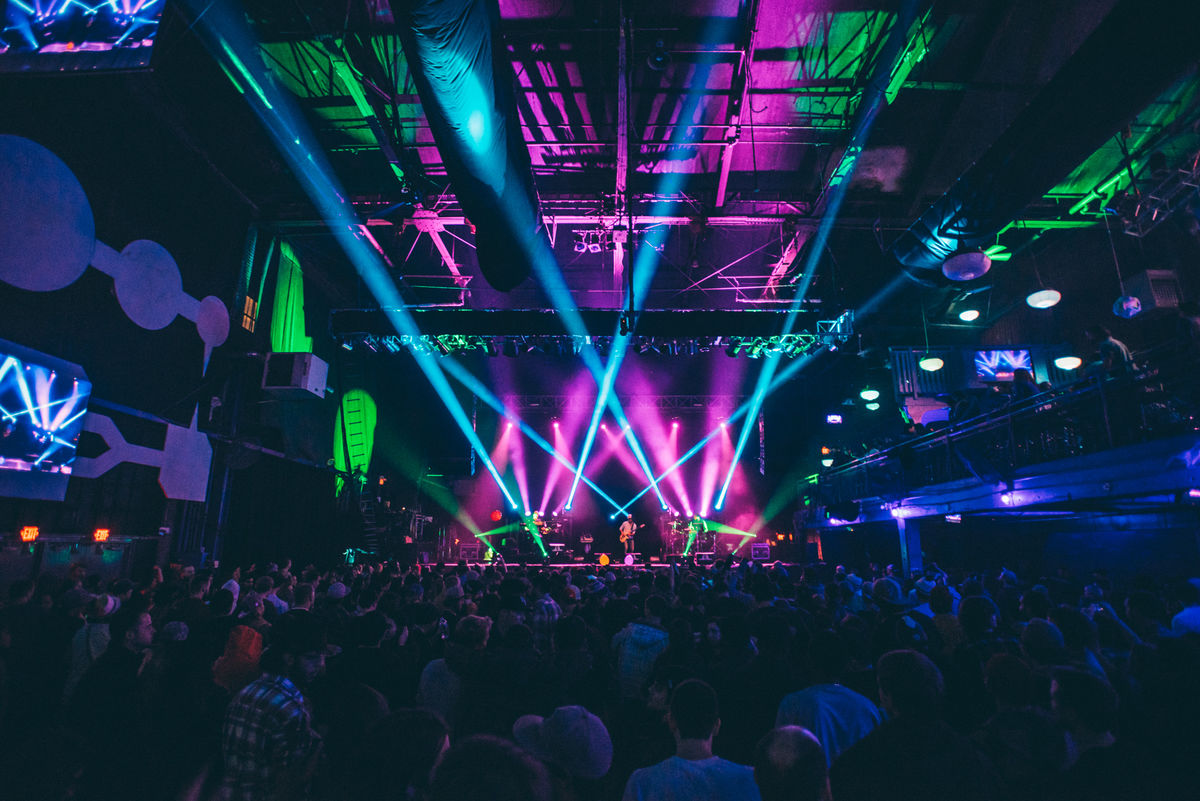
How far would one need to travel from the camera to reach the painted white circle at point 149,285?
25.3ft

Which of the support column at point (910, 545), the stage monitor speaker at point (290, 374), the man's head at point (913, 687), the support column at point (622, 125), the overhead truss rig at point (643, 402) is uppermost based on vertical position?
the support column at point (622, 125)

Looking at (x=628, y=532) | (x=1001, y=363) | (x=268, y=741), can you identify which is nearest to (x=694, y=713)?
(x=268, y=741)

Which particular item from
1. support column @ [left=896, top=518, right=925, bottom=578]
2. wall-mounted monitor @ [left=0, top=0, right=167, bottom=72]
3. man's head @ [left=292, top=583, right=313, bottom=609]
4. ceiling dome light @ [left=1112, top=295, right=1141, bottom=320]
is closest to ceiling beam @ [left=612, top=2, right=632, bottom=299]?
wall-mounted monitor @ [left=0, top=0, right=167, bottom=72]

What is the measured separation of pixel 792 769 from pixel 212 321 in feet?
35.2

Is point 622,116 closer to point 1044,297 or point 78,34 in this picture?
point 78,34

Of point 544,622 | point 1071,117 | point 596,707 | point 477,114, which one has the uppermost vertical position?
point 1071,117

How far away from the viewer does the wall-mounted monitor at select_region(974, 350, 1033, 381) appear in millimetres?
13555

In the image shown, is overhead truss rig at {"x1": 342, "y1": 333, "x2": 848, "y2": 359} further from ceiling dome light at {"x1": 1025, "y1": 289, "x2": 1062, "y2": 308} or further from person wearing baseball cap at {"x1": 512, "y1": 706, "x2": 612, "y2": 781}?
person wearing baseball cap at {"x1": 512, "y1": 706, "x2": 612, "y2": 781}

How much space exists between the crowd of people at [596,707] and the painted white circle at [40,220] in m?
3.71

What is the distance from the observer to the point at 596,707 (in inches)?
144

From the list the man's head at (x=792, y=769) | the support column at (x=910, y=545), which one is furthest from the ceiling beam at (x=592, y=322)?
the man's head at (x=792, y=769)

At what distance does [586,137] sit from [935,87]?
5350 millimetres

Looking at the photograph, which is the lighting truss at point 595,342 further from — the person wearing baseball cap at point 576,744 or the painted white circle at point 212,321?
the person wearing baseball cap at point 576,744

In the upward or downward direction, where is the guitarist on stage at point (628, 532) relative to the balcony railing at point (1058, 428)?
downward
